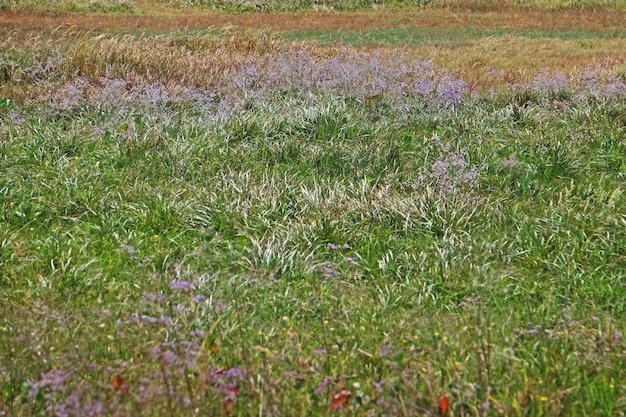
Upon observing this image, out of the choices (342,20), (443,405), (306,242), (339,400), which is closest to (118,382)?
(339,400)

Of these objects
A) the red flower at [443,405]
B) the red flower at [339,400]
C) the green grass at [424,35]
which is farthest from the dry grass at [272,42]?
the red flower at [443,405]

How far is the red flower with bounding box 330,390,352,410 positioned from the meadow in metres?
0.02

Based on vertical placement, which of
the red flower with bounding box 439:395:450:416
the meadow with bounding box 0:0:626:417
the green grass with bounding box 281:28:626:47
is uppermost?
the red flower with bounding box 439:395:450:416

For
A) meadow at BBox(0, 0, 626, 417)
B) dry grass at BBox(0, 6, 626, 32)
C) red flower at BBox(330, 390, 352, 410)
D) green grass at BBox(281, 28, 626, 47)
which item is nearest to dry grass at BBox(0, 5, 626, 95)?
dry grass at BBox(0, 6, 626, 32)

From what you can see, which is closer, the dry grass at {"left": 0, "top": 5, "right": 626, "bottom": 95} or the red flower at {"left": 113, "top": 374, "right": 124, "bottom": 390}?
the red flower at {"left": 113, "top": 374, "right": 124, "bottom": 390}

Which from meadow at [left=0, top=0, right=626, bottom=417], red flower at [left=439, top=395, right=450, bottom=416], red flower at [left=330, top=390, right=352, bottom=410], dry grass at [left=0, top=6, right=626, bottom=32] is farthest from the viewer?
dry grass at [left=0, top=6, right=626, bottom=32]

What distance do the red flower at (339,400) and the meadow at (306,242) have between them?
0.02m

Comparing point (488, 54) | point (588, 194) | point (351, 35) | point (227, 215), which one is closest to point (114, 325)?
point (227, 215)

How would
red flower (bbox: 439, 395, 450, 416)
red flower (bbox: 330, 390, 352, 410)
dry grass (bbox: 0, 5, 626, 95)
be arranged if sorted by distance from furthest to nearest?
dry grass (bbox: 0, 5, 626, 95), red flower (bbox: 330, 390, 352, 410), red flower (bbox: 439, 395, 450, 416)

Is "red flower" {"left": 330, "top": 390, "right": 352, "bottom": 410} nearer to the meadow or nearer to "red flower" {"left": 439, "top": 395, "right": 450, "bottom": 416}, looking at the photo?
the meadow

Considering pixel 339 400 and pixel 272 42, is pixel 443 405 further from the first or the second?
pixel 272 42

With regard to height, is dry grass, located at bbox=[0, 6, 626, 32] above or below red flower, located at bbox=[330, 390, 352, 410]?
below

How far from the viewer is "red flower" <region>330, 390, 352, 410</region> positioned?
10.1 ft

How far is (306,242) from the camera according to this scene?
5.55m
